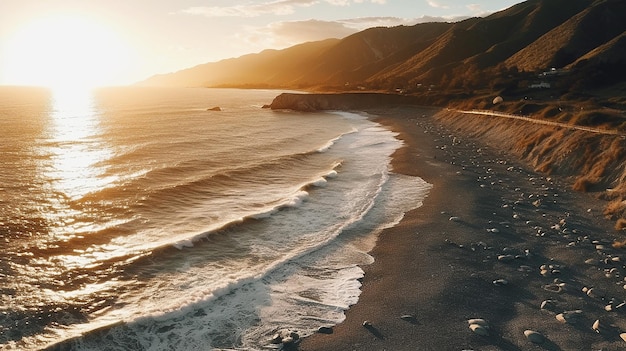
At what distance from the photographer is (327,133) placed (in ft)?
199

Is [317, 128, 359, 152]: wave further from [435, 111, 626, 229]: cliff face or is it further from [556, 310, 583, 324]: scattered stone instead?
[556, 310, 583, 324]: scattered stone

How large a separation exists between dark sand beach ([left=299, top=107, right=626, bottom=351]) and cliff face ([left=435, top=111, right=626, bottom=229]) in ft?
2.80

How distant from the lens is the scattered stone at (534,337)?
10.2 meters

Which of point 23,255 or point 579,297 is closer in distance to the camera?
point 579,297

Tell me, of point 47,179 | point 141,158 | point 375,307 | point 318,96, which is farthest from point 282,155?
Result: point 318,96

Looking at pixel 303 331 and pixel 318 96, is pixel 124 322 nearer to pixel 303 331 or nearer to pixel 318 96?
pixel 303 331

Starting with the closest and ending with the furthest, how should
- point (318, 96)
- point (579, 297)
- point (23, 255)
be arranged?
point (579, 297) → point (23, 255) → point (318, 96)

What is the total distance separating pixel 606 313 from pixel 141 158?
35.1m

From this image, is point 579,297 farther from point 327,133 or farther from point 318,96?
point 318,96

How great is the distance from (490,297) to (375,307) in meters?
3.31

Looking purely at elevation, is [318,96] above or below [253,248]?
above

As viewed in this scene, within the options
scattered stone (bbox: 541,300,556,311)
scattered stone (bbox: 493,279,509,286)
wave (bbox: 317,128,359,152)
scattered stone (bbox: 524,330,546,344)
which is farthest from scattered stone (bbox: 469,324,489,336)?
wave (bbox: 317,128,359,152)

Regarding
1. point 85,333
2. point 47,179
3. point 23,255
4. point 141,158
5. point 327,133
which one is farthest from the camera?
point 327,133

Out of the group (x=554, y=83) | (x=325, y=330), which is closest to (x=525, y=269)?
(x=325, y=330)
